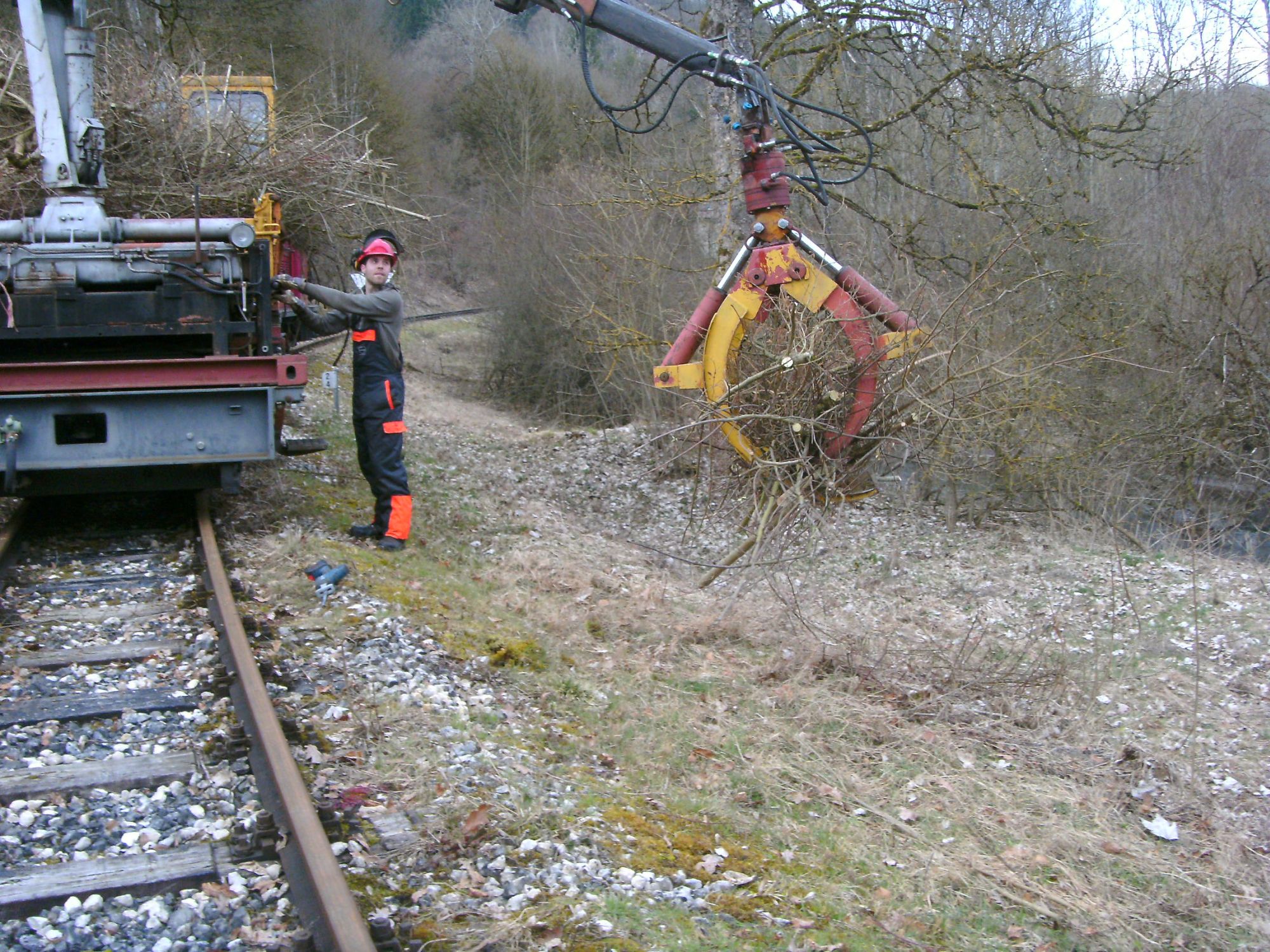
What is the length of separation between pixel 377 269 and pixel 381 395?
0.85 meters

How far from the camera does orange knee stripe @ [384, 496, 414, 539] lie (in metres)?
7.41

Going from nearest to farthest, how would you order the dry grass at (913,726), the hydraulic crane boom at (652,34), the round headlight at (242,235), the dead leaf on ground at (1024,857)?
the dry grass at (913,726), the dead leaf on ground at (1024,857), the hydraulic crane boom at (652,34), the round headlight at (242,235)

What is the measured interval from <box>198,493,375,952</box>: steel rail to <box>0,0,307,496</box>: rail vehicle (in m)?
2.05

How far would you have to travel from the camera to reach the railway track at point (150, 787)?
3002mm

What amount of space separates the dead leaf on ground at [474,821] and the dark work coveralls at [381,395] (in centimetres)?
396

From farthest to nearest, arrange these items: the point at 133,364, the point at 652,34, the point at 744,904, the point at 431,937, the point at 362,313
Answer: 1. the point at 362,313
2. the point at 133,364
3. the point at 652,34
4. the point at 744,904
5. the point at 431,937

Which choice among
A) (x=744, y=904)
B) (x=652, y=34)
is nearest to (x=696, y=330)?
(x=652, y=34)

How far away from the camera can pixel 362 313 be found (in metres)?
7.23

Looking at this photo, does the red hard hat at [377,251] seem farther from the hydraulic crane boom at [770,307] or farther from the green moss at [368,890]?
the green moss at [368,890]

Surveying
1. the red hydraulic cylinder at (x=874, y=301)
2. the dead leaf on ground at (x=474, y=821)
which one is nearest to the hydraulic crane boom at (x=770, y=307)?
the red hydraulic cylinder at (x=874, y=301)

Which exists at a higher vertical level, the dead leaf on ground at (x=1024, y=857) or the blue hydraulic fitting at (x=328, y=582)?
the blue hydraulic fitting at (x=328, y=582)

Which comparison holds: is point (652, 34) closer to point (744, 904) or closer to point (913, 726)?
point (913, 726)

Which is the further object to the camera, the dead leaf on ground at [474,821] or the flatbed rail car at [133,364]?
the flatbed rail car at [133,364]

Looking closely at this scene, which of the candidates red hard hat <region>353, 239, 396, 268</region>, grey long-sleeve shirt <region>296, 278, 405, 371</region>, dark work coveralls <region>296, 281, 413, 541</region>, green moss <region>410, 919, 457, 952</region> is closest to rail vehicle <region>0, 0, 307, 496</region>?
grey long-sleeve shirt <region>296, 278, 405, 371</region>
